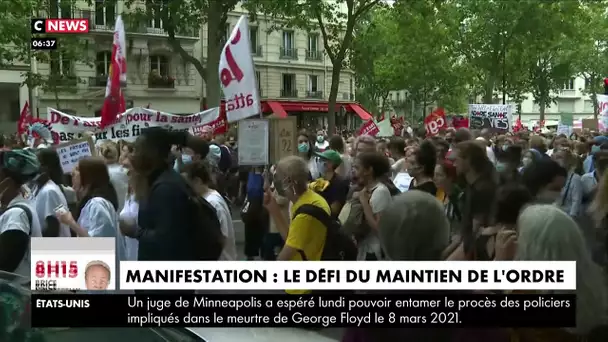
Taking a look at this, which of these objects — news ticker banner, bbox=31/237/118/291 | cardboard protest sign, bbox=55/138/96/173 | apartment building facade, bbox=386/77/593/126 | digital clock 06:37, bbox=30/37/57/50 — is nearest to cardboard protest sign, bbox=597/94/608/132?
apartment building facade, bbox=386/77/593/126

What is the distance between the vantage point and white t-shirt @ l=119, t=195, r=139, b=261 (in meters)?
2.64

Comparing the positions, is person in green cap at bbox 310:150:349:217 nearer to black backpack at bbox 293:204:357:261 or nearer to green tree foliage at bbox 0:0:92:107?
black backpack at bbox 293:204:357:261

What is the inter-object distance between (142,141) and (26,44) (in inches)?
25.3

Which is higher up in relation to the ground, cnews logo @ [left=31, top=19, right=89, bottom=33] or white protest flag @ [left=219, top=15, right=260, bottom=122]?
cnews logo @ [left=31, top=19, right=89, bottom=33]

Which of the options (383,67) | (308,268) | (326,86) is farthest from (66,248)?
(383,67)

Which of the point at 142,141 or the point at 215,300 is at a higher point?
the point at 142,141

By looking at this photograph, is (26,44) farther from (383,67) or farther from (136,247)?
(383,67)

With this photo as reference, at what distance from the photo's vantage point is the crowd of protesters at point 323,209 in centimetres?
259

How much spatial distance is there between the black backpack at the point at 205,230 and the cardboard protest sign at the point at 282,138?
0.32m

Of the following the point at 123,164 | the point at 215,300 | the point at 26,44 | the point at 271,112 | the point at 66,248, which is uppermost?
the point at 26,44

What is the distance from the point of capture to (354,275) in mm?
2586

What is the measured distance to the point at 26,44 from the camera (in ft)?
10.2

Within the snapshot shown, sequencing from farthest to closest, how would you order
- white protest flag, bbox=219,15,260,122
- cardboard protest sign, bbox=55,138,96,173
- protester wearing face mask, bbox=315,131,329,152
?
cardboard protest sign, bbox=55,138,96,173
protester wearing face mask, bbox=315,131,329,152
white protest flag, bbox=219,15,260,122

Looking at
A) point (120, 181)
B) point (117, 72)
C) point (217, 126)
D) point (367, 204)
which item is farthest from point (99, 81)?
point (367, 204)
